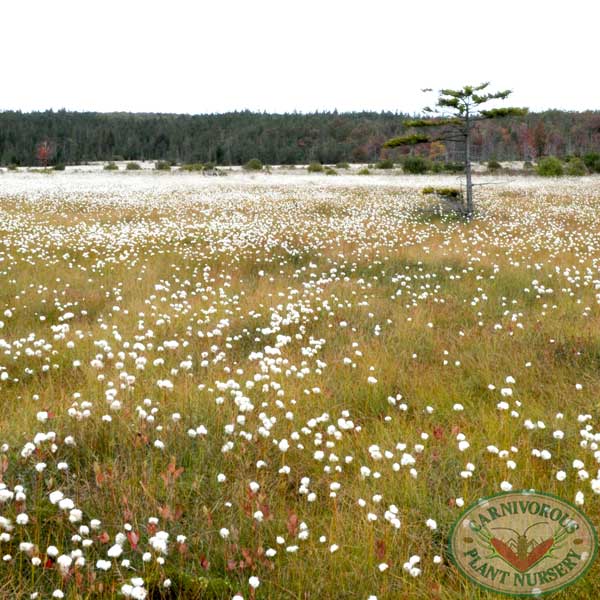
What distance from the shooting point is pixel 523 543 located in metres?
2.87

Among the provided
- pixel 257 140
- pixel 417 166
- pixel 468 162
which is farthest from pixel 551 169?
pixel 257 140

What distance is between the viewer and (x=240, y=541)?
300 cm

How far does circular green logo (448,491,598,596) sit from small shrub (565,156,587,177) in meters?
50.9

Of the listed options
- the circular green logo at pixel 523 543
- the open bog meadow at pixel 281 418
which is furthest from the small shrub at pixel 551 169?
the circular green logo at pixel 523 543

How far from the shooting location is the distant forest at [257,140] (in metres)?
103

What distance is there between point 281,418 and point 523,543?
7.21ft

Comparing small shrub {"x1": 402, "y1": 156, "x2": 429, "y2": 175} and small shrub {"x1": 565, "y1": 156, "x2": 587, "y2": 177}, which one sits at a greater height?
small shrub {"x1": 402, "y1": 156, "x2": 429, "y2": 175}

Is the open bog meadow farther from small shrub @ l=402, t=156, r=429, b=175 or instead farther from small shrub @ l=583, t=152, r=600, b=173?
small shrub @ l=583, t=152, r=600, b=173

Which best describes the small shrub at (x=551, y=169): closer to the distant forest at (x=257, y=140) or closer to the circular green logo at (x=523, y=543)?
the distant forest at (x=257, y=140)

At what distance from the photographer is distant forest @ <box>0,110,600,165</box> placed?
10344 centimetres

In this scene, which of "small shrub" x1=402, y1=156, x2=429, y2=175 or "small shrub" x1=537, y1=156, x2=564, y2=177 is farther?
"small shrub" x1=402, y1=156, x2=429, y2=175

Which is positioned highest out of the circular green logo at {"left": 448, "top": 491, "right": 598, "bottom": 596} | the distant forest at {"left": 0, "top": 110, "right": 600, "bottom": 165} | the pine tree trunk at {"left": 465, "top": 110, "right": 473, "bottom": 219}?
the distant forest at {"left": 0, "top": 110, "right": 600, "bottom": 165}

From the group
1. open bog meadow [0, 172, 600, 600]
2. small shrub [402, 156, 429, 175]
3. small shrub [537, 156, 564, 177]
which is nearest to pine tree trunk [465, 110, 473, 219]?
open bog meadow [0, 172, 600, 600]

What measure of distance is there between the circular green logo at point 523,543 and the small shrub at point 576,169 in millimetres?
50864
